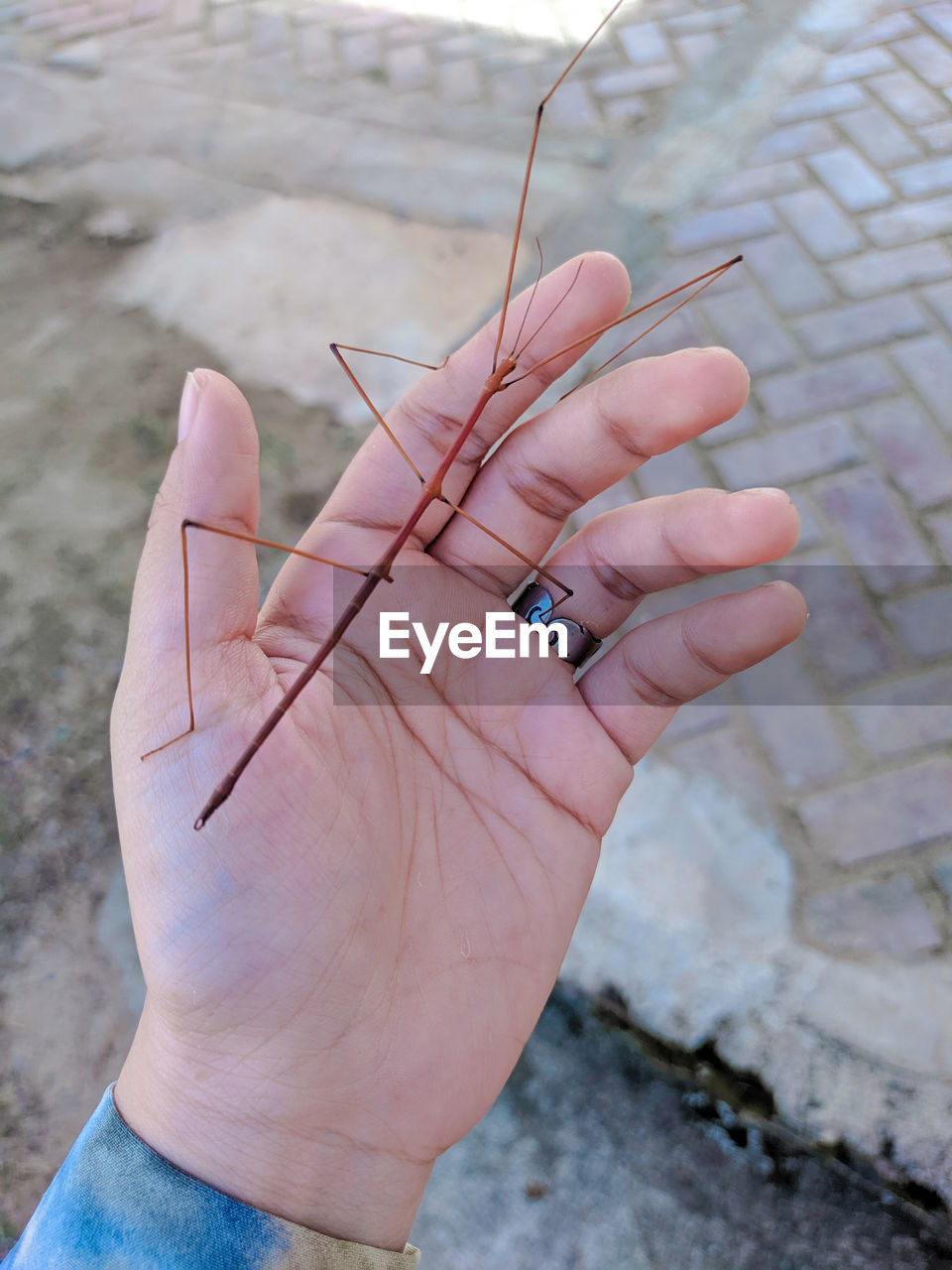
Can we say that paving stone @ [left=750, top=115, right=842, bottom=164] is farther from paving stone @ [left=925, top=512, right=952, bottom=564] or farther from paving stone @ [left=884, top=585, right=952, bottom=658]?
paving stone @ [left=884, top=585, right=952, bottom=658]

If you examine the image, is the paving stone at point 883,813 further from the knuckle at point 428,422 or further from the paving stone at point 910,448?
the knuckle at point 428,422

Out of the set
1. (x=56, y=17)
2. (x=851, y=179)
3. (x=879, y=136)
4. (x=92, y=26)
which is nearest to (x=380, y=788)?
(x=851, y=179)

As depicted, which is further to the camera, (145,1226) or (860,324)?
(860,324)

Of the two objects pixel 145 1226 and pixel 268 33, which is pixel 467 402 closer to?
pixel 145 1226

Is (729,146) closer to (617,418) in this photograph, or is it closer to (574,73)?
(574,73)

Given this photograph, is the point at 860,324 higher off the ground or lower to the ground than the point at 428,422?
lower

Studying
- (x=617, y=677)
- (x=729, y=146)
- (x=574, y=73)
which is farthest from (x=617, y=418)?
(x=574, y=73)

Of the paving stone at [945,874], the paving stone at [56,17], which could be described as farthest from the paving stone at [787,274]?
the paving stone at [56,17]
